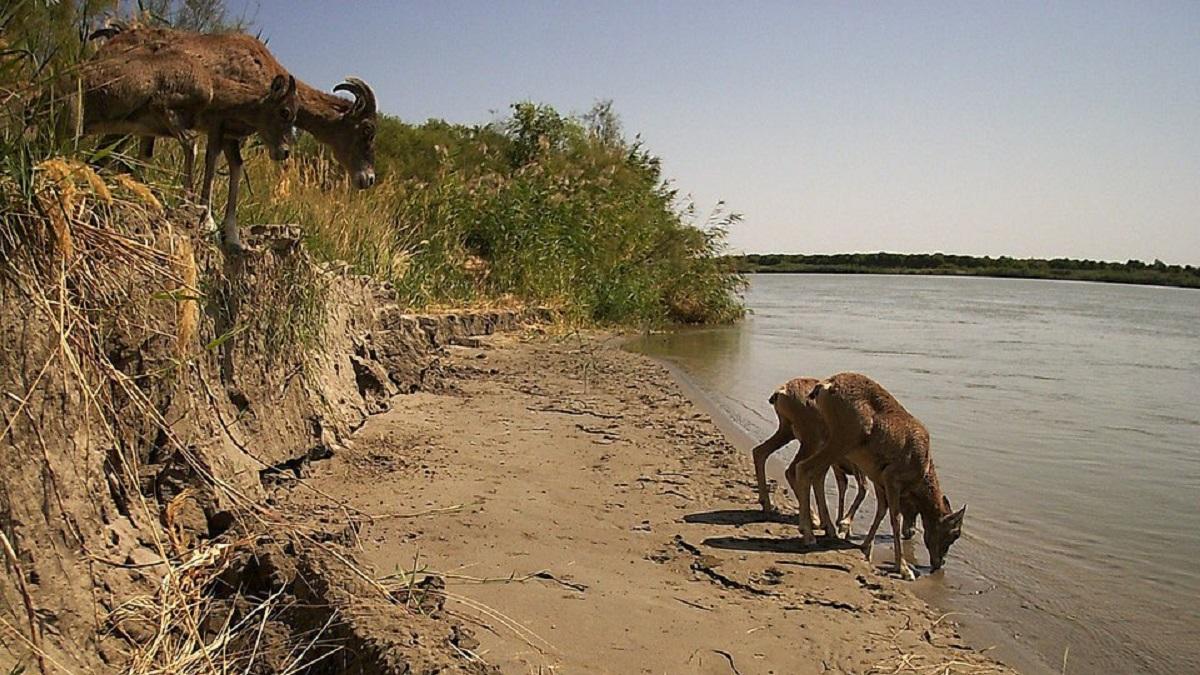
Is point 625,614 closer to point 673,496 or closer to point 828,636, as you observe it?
point 828,636

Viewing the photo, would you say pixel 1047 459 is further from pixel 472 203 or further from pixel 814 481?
pixel 472 203

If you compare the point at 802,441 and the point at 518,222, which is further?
the point at 518,222

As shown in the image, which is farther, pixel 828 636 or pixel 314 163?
pixel 314 163

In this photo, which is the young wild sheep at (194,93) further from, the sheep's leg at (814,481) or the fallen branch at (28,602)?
the sheep's leg at (814,481)

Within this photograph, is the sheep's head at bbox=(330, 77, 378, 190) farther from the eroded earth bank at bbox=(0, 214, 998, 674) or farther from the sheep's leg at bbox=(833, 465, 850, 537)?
the sheep's leg at bbox=(833, 465, 850, 537)

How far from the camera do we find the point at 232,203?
5844 mm

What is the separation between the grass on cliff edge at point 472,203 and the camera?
4145 mm

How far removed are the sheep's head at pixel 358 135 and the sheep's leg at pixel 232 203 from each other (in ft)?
3.85

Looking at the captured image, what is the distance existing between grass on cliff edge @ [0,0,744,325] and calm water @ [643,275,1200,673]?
1.82 meters

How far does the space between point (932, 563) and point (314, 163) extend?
29.6 ft

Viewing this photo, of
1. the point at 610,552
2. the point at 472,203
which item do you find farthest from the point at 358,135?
the point at 472,203

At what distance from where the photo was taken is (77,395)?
3568mm

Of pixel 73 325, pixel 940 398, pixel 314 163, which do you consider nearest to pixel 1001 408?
pixel 940 398

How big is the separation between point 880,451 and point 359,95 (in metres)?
4.47
